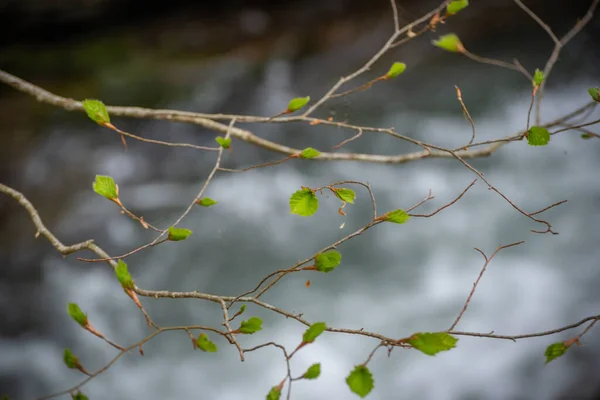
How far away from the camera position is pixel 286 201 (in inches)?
148

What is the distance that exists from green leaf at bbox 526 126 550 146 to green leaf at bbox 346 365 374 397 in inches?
29.5

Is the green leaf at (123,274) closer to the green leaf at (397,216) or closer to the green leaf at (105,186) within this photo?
the green leaf at (105,186)

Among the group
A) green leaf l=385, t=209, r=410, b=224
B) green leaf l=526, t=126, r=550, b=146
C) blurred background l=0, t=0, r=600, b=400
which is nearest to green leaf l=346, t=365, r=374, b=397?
green leaf l=385, t=209, r=410, b=224

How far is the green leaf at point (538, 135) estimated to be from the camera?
128cm

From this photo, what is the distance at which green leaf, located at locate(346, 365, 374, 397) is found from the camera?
3.37ft

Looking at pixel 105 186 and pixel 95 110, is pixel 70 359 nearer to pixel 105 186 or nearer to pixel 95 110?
pixel 105 186

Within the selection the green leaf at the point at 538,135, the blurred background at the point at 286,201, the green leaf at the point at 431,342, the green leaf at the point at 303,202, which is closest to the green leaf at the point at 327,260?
the green leaf at the point at 303,202

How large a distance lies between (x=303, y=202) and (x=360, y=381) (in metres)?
0.44

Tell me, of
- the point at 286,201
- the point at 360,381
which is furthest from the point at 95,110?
the point at 286,201

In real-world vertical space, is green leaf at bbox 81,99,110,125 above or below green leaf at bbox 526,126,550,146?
above

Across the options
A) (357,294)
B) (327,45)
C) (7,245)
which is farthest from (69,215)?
(327,45)

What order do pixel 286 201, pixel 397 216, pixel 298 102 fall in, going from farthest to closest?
pixel 286 201, pixel 298 102, pixel 397 216

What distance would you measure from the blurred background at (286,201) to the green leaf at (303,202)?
189cm

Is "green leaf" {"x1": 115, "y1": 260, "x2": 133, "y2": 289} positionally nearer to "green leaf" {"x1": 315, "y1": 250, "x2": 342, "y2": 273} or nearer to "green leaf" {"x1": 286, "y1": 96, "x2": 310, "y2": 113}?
"green leaf" {"x1": 315, "y1": 250, "x2": 342, "y2": 273}
